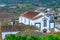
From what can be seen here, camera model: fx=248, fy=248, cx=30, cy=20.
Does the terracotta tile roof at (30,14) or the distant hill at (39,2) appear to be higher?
the distant hill at (39,2)

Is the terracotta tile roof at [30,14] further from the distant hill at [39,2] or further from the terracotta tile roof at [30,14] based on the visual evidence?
the distant hill at [39,2]

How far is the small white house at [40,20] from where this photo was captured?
258 centimetres

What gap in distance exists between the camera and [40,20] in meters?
2.57

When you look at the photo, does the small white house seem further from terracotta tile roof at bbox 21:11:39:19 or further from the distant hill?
the distant hill

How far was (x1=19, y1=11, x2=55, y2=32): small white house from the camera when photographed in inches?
102

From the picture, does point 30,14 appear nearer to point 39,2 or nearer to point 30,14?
point 30,14

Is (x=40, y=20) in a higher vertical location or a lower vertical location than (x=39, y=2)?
lower

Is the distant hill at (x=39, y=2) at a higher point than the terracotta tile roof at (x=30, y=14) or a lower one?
higher

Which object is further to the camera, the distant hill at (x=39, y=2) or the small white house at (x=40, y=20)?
the distant hill at (x=39, y=2)

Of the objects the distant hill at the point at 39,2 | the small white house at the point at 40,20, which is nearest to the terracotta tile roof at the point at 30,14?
the small white house at the point at 40,20

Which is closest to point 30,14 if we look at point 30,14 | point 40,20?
point 30,14

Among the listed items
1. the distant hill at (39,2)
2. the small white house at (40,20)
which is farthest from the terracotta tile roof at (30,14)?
the distant hill at (39,2)

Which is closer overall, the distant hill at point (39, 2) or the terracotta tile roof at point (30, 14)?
the terracotta tile roof at point (30, 14)

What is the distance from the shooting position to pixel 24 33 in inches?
95.8
